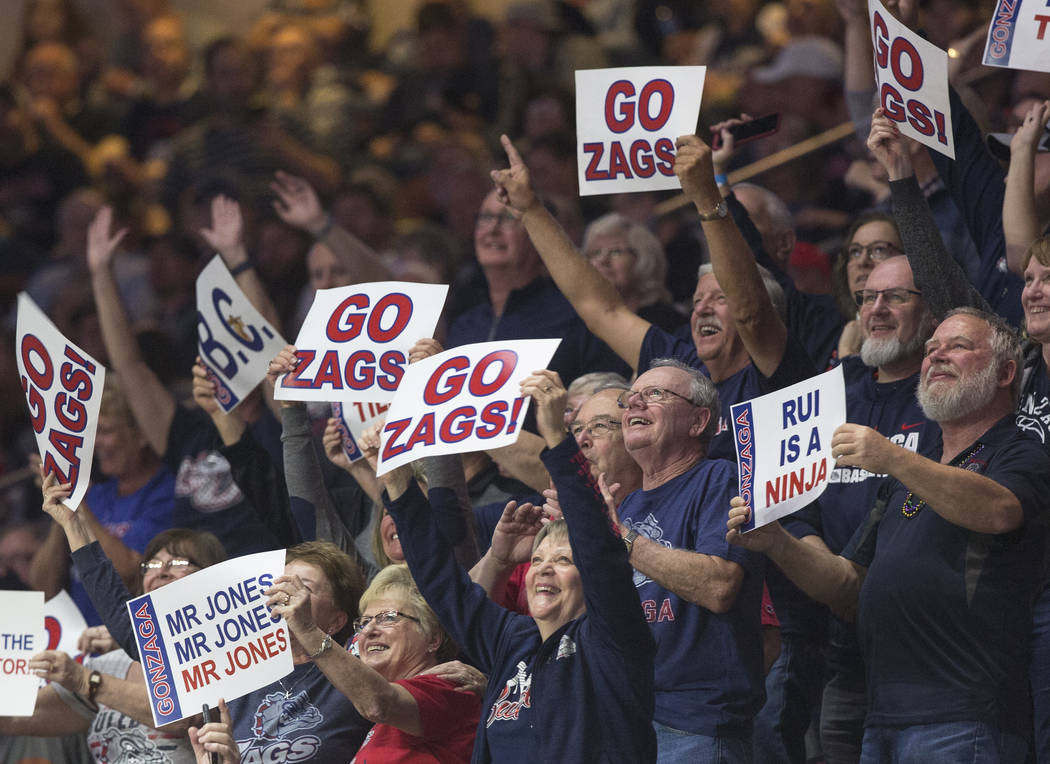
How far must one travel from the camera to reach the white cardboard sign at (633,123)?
4.67 meters

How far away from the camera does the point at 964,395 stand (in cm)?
365

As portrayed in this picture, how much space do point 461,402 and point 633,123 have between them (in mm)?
1324

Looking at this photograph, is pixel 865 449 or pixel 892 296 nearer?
pixel 865 449

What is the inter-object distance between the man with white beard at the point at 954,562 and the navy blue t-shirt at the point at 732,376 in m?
0.53

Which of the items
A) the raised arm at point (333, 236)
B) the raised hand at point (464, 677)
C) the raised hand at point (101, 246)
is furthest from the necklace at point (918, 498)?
the raised hand at point (101, 246)

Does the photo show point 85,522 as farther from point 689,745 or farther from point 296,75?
point 296,75

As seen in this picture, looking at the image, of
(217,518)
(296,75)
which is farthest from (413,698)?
(296,75)

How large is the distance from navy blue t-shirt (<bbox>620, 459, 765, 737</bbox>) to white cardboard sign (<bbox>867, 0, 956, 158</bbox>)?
108 centimetres

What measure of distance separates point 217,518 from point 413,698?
1.73m

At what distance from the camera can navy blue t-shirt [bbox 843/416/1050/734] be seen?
3.44 metres

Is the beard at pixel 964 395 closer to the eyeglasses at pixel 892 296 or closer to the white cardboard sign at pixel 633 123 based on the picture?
the eyeglasses at pixel 892 296

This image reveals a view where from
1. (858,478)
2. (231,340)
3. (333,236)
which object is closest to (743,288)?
(858,478)

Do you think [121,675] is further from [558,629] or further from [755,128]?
[755,128]

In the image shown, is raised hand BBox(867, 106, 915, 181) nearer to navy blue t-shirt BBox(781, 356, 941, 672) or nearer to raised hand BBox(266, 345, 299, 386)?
navy blue t-shirt BBox(781, 356, 941, 672)
